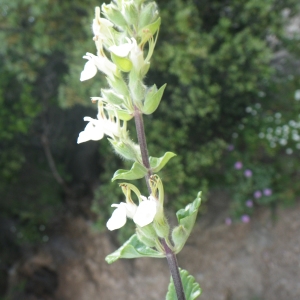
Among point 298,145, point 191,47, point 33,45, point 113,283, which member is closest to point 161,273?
point 113,283

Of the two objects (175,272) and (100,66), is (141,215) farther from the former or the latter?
(100,66)

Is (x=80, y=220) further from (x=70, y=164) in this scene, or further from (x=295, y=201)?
(x=295, y=201)

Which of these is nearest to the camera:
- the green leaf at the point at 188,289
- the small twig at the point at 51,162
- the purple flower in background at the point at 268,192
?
the green leaf at the point at 188,289

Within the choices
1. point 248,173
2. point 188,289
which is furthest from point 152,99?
point 248,173

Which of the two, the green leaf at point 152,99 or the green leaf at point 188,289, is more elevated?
the green leaf at point 152,99

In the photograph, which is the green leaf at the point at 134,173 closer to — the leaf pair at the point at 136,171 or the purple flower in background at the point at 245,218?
the leaf pair at the point at 136,171

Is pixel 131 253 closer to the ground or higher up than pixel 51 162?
higher up

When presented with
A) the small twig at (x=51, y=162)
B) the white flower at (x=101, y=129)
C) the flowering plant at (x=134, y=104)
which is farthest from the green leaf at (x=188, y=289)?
the small twig at (x=51, y=162)
